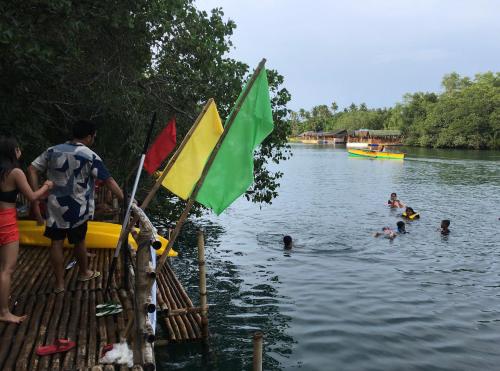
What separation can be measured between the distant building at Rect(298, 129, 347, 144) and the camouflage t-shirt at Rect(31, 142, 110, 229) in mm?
132044

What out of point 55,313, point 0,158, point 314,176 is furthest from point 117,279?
point 314,176

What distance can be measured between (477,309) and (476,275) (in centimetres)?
322

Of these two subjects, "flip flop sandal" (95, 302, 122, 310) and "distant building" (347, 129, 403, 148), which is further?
"distant building" (347, 129, 403, 148)

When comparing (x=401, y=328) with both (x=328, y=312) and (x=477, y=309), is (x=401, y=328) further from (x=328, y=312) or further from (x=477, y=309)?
(x=477, y=309)

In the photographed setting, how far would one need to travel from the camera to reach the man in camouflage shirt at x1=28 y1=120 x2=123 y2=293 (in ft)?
20.9

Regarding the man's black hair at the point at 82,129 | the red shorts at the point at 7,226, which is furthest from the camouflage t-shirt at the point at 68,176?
the red shorts at the point at 7,226

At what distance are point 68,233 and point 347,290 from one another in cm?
869

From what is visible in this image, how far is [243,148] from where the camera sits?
20.1ft

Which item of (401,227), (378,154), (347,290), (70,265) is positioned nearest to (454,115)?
(378,154)

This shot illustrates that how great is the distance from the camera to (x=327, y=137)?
144 meters

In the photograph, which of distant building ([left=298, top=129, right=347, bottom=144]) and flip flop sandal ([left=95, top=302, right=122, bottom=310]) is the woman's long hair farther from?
distant building ([left=298, top=129, right=347, bottom=144])

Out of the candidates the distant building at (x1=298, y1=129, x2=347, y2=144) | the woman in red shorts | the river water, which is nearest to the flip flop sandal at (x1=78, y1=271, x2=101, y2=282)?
the woman in red shorts

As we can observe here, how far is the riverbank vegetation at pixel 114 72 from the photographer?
27.6ft

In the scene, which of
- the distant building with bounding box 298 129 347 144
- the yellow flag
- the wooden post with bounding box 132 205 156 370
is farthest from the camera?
the distant building with bounding box 298 129 347 144
